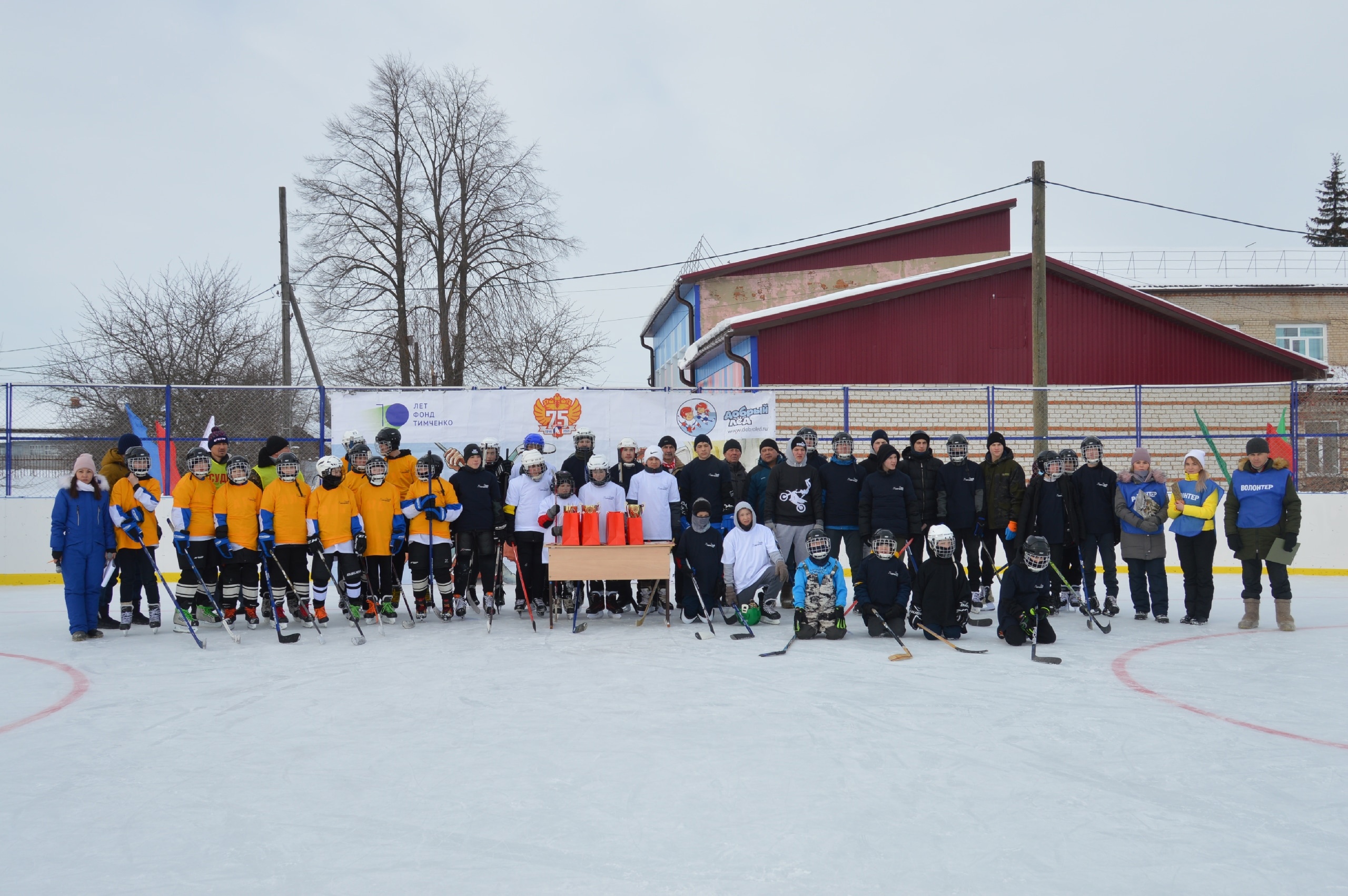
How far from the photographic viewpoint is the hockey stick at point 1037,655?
665cm

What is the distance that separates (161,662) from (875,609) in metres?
5.18

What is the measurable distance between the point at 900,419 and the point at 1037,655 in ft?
34.4

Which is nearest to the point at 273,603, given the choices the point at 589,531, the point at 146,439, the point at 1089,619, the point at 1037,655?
the point at 589,531

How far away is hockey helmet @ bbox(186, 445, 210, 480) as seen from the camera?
8361 mm

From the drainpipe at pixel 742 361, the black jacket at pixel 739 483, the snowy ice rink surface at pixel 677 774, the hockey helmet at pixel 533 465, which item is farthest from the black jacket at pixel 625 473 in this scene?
the drainpipe at pixel 742 361

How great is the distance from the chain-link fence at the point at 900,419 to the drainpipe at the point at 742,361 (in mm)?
2631

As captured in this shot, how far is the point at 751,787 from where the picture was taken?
396 cm

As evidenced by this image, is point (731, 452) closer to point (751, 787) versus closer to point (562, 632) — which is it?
point (562, 632)

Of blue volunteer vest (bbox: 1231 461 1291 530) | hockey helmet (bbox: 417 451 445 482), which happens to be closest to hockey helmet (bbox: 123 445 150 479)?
hockey helmet (bbox: 417 451 445 482)

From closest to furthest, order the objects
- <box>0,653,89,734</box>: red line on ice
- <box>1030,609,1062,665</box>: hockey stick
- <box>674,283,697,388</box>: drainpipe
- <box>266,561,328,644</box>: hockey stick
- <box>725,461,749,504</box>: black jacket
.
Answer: <box>0,653,89,734</box>: red line on ice, <box>1030,609,1062,665</box>: hockey stick, <box>266,561,328,644</box>: hockey stick, <box>725,461,749,504</box>: black jacket, <box>674,283,697,388</box>: drainpipe

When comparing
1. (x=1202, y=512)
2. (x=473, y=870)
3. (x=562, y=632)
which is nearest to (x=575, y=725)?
(x=473, y=870)

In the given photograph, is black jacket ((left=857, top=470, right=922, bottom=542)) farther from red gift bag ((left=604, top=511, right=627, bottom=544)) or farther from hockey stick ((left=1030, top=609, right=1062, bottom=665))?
red gift bag ((left=604, top=511, right=627, bottom=544))

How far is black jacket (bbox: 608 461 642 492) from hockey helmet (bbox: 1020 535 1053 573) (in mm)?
3557

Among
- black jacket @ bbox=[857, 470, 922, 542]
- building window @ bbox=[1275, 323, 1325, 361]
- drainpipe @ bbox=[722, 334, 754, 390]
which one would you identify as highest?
building window @ bbox=[1275, 323, 1325, 361]
